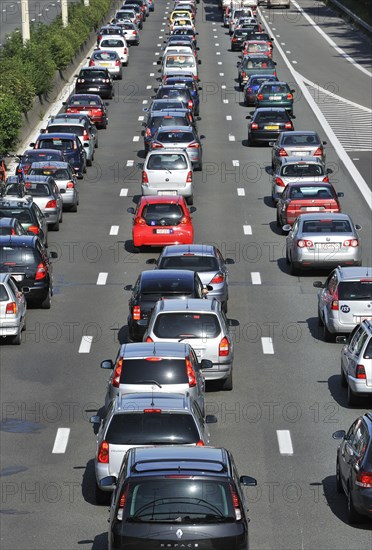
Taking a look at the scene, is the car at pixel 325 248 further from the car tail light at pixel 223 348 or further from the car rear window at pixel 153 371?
the car rear window at pixel 153 371

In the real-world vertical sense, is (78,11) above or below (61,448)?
below

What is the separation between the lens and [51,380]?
26.1 meters

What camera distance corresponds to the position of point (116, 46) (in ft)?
256

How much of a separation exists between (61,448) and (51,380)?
4164mm

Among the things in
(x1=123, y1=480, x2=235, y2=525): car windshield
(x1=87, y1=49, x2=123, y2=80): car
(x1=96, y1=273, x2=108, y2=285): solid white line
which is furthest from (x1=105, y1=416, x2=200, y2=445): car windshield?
(x1=87, y1=49, x2=123, y2=80): car

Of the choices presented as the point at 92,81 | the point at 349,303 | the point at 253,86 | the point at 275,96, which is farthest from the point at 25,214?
the point at 92,81

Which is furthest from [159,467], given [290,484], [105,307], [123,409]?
[105,307]

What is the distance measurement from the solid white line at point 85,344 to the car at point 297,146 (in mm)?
18997

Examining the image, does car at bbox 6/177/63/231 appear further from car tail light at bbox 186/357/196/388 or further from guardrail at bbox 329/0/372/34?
guardrail at bbox 329/0/372/34

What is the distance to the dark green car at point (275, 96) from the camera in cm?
6034

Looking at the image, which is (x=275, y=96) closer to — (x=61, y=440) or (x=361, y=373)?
(x=361, y=373)

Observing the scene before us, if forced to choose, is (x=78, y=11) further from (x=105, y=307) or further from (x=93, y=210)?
(x=105, y=307)

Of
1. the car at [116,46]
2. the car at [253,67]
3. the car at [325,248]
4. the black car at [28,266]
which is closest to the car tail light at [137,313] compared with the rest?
the black car at [28,266]

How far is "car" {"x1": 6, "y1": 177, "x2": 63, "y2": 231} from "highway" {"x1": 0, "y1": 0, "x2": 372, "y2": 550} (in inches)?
19.8
